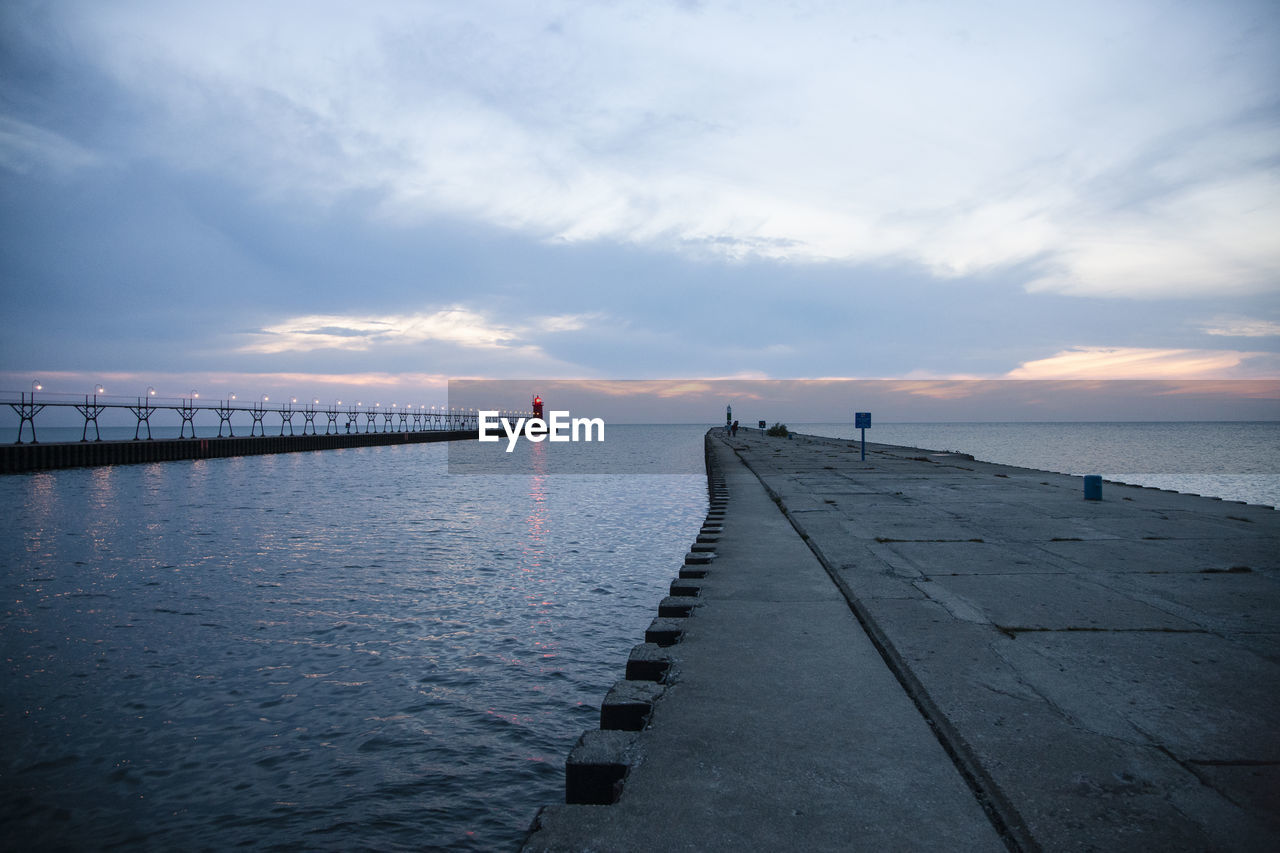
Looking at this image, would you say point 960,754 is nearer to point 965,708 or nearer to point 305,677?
point 965,708

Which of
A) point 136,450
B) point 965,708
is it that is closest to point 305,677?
point 965,708

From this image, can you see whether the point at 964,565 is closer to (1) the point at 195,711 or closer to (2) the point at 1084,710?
(2) the point at 1084,710

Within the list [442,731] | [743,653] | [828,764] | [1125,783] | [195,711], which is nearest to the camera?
[1125,783]

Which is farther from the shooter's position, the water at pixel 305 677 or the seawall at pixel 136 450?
the seawall at pixel 136 450

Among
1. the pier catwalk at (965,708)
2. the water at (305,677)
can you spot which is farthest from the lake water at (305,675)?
the pier catwalk at (965,708)

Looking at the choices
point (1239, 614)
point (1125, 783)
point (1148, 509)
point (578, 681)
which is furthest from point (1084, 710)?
point (1148, 509)

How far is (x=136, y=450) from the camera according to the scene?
59.6 m

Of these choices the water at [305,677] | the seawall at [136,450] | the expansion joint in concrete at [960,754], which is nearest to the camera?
the expansion joint in concrete at [960,754]

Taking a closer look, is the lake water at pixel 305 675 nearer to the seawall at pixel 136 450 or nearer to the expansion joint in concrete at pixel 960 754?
the expansion joint in concrete at pixel 960 754

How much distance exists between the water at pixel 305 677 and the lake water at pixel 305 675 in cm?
3

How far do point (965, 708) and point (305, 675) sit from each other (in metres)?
8.34

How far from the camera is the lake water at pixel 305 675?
20.1 ft

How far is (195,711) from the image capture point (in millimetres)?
8203

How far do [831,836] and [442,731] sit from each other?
5.46 meters
